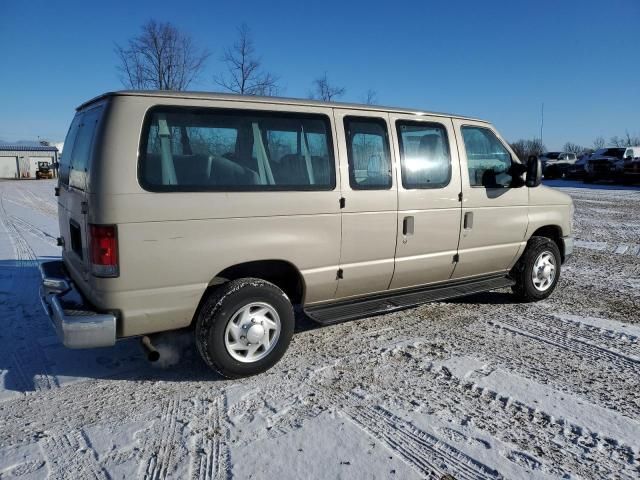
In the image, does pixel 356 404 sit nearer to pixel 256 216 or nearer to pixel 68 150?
pixel 256 216

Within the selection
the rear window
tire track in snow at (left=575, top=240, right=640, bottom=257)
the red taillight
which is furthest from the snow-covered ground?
tire track in snow at (left=575, top=240, right=640, bottom=257)

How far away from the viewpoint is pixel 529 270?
5.36m

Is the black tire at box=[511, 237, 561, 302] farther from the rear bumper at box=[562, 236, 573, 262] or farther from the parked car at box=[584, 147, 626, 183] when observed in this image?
the parked car at box=[584, 147, 626, 183]

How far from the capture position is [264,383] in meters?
3.55

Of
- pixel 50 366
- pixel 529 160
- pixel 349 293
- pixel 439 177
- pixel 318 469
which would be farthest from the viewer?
pixel 529 160

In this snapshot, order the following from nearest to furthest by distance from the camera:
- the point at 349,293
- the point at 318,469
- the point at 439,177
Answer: the point at 318,469, the point at 349,293, the point at 439,177

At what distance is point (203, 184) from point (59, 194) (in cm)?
176

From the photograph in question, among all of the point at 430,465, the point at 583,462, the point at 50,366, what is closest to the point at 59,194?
the point at 50,366

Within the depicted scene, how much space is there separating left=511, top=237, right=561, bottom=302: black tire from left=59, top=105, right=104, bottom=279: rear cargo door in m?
4.41

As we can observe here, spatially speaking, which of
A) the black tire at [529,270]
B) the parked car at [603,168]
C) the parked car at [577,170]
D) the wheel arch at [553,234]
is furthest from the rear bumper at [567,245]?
the parked car at [577,170]

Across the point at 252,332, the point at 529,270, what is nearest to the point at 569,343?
the point at 529,270

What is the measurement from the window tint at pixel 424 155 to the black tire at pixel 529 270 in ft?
5.05

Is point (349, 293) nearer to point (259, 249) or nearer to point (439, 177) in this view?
point (259, 249)

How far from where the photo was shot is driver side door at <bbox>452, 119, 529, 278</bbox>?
189 inches
